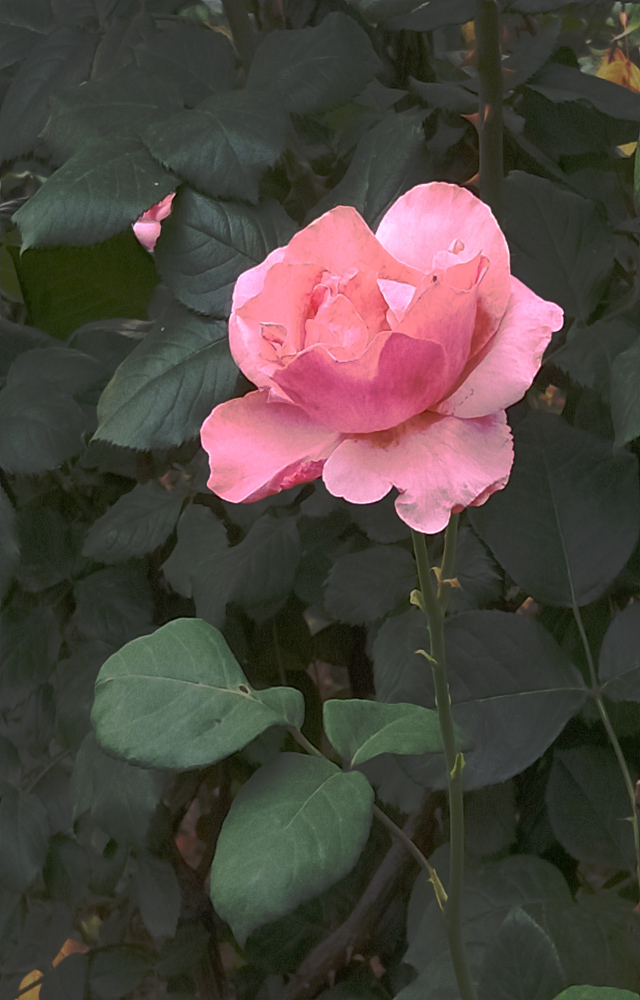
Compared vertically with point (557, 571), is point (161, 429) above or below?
above

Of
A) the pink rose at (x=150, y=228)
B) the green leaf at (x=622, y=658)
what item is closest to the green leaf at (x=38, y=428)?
the pink rose at (x=150, y=228)

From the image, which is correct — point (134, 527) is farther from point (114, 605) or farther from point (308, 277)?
point (308, 277)

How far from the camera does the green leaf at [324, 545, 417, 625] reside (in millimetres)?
502

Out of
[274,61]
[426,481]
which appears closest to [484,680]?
[426,481]

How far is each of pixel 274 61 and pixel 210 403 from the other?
8.1 inches

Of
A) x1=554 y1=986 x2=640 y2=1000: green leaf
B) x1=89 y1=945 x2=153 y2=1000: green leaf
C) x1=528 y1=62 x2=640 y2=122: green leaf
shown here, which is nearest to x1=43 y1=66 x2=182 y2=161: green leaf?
x1=528 y1=62 x2=640 y2=122: green leaf

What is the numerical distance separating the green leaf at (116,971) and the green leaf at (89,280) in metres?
0.53

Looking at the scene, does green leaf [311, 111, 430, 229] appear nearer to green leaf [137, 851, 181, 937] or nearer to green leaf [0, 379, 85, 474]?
green leaf [0, 379, 85, 474]

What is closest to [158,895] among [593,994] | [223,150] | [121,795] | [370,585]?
[121,795]

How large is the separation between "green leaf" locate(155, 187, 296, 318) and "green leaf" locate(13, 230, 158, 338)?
0.43 feet

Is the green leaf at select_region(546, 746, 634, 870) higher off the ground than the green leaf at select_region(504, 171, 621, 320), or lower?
lower

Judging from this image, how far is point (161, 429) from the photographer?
0.40 metres

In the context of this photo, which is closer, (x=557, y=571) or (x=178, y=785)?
(x=557, y=571)

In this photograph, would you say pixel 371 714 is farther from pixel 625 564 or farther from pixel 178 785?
pixel 178 785
